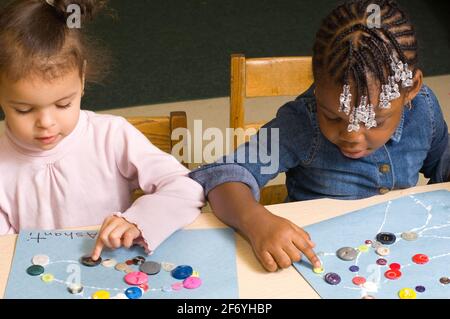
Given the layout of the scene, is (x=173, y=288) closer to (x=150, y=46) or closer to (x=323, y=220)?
(x=323, y=220)

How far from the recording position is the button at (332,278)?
0.93 m

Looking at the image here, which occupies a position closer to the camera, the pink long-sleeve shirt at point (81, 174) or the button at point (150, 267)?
the button at point (150, 267)

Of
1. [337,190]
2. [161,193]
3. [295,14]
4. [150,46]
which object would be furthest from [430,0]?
[161,193]

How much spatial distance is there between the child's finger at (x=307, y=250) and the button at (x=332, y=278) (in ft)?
0.08

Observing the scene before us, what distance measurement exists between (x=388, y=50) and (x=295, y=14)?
2446 mm

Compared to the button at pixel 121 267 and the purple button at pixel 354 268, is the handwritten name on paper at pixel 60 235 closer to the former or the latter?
the button at pixel 121 267

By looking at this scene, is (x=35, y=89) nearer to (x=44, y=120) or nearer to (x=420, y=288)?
(x=44, y=120)

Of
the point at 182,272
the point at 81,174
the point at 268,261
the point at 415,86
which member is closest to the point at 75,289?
the point at 182,272

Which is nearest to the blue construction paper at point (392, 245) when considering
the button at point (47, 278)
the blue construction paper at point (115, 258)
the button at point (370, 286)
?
the button at point (370, 286)

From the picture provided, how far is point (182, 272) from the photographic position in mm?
944

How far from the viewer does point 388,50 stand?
1.03 meters

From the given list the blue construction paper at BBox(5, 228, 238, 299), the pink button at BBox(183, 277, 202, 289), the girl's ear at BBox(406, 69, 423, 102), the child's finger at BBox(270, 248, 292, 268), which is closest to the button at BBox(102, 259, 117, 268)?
the blue construction paper at BBox(5, 228, 238, 299)

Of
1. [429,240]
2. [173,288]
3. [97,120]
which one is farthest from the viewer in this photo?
[97,120]

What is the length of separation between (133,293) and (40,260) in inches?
6.1
